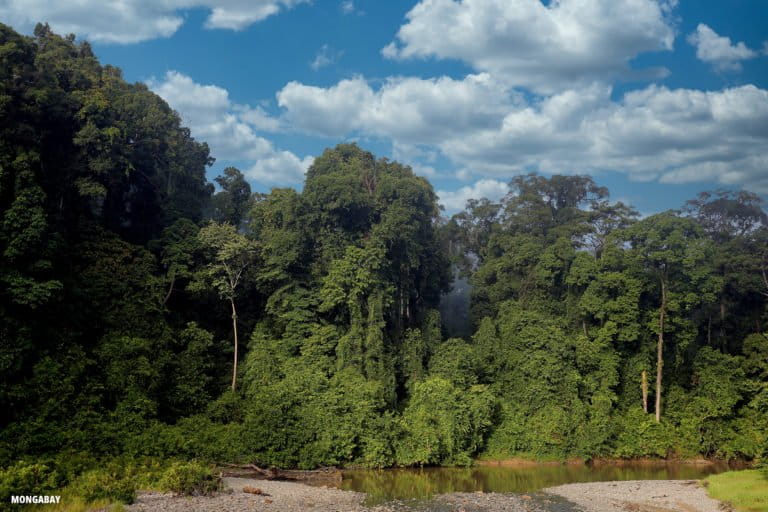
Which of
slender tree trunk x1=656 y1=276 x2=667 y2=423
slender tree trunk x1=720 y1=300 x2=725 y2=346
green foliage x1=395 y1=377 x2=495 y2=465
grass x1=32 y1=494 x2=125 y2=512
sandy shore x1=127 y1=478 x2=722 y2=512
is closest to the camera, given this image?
grass x1=32 y1=494 x2=125 y2=512

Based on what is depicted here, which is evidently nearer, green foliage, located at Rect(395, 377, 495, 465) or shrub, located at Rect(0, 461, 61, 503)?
shrub, located at Rect(0, 461, 61, 503)

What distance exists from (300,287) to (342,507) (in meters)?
14.3

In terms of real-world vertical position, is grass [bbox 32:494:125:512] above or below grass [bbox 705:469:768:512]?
above

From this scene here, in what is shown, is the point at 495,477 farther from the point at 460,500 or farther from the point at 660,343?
the point at 660,343

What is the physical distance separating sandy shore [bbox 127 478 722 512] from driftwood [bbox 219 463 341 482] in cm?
126

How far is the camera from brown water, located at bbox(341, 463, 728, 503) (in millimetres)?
22516

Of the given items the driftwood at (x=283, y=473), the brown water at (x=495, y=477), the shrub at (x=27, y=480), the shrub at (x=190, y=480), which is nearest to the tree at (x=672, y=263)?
the brown water at (x=495, y=477)

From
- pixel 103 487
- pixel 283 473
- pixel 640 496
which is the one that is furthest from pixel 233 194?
pixel 640 496

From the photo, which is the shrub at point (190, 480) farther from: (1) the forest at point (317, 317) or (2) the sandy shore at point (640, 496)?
(2) the sandy shore at point (640, 496)

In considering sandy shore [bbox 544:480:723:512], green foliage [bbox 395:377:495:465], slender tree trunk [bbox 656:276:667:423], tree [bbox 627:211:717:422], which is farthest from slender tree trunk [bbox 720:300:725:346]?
green foliage [bbox 395:377:495:465]

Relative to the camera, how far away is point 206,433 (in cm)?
2470

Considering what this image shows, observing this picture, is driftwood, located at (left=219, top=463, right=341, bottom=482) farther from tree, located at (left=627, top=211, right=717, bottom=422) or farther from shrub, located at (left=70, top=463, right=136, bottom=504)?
tree, located at (left=627, top=211, right=717, bottom=422)

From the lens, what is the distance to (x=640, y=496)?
21344 mm

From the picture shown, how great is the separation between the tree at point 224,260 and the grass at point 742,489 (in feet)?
71.2
